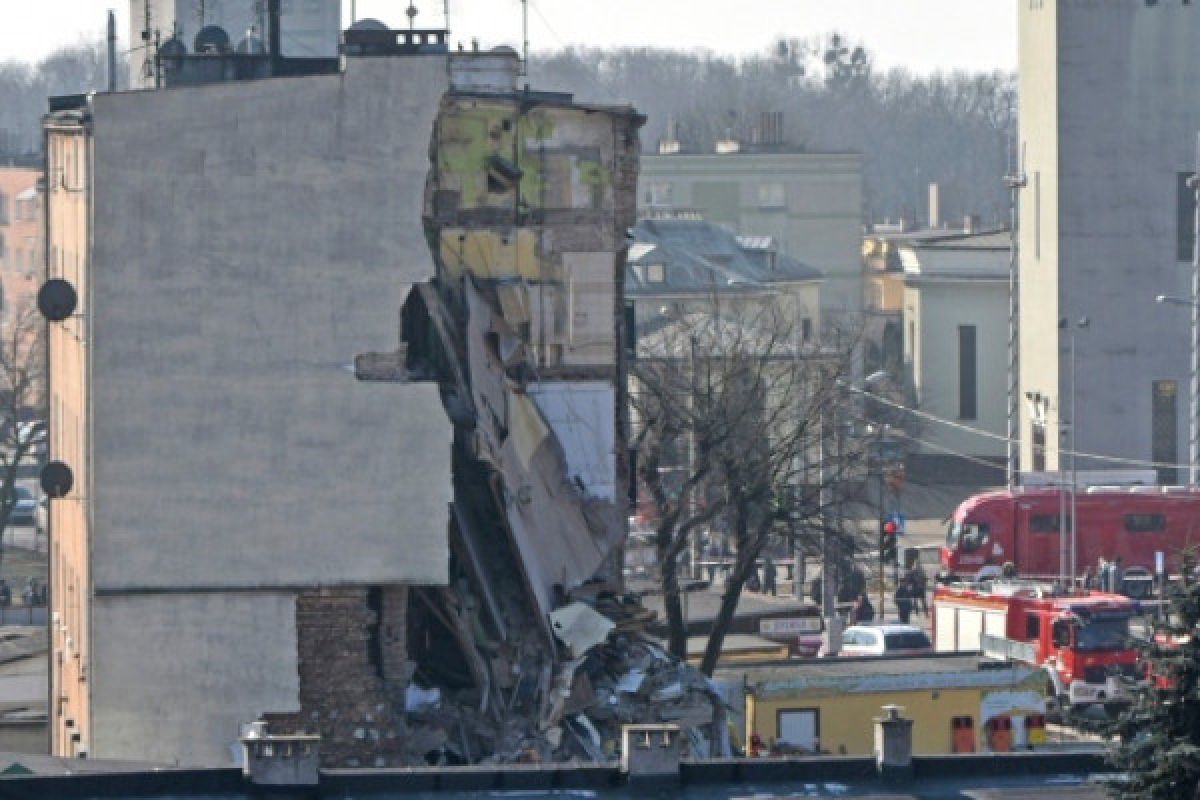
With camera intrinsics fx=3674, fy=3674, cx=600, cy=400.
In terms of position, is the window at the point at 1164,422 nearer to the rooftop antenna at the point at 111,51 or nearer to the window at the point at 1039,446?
the window at the point at 1039,446

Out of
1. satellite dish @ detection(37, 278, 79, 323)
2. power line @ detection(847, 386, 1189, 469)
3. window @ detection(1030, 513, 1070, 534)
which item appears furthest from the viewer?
power line @ detection(847, 386, 1189, 469)

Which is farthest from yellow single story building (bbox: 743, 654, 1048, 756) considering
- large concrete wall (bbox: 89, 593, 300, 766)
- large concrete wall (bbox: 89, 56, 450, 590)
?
large concrete wall (bbox: 89, 593, 300, 766)

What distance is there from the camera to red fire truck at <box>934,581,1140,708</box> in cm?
4953

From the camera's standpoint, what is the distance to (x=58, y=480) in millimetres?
39688

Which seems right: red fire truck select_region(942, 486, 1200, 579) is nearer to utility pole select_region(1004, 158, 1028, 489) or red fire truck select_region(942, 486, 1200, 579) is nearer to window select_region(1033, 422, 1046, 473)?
utility pole select_region(1004, 158, 1028, 489)

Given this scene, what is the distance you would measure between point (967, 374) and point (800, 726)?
5662cm

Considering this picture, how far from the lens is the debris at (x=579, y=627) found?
37.0m

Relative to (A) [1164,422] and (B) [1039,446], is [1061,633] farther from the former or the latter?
(A) [1164,422]

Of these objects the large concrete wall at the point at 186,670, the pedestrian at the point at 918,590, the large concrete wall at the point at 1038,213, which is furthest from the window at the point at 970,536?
the large concrete wall at the point at 186,670

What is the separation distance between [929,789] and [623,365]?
14.8m

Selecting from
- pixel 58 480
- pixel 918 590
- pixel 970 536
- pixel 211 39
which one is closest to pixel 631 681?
pixel 58 480

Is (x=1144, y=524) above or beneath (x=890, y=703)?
above

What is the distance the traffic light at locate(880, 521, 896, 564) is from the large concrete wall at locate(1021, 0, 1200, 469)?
677 inches

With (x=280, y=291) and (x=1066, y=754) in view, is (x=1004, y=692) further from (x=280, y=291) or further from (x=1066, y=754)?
(x=1066, y=754)
